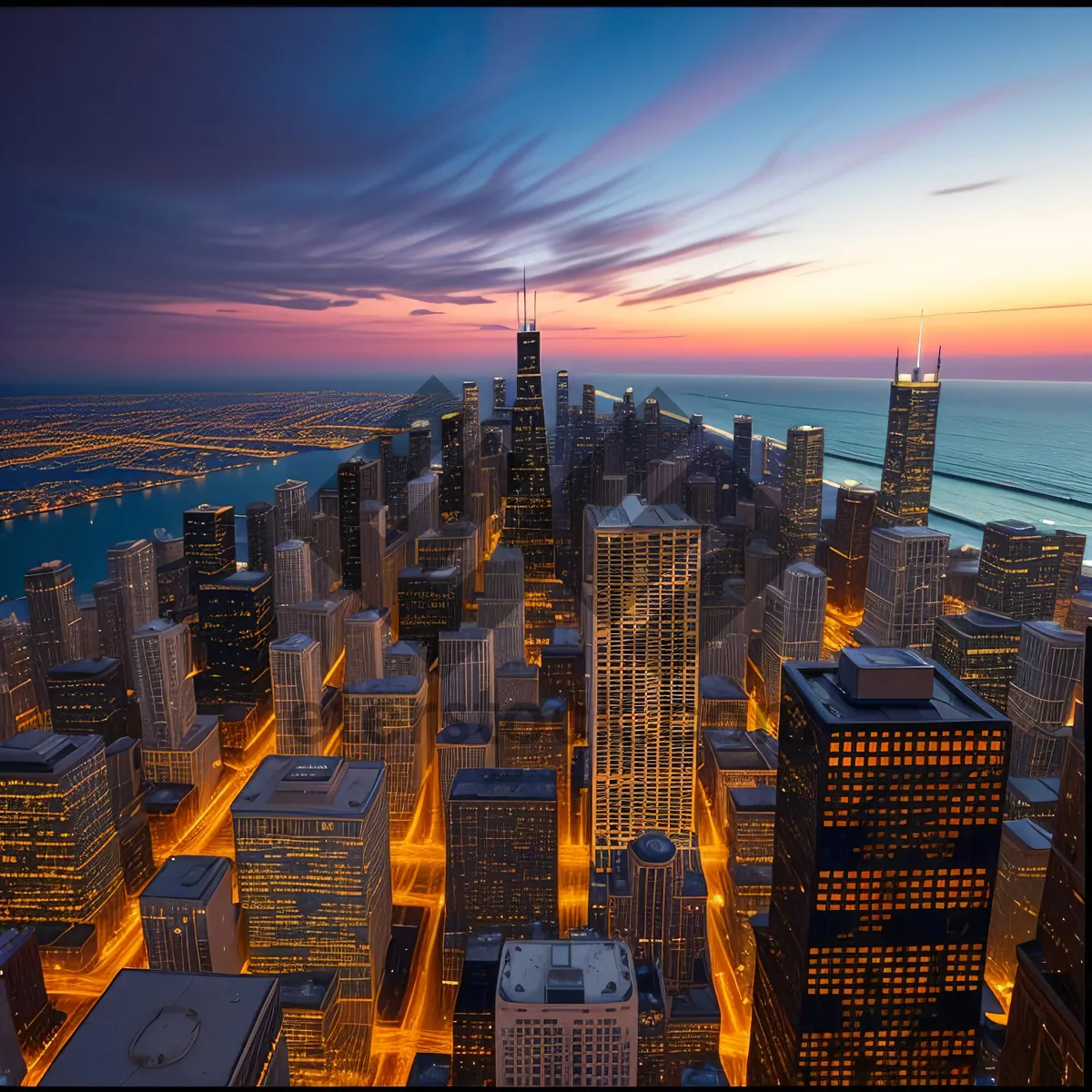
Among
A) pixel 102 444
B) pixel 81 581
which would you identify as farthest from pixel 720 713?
pixel 81 581

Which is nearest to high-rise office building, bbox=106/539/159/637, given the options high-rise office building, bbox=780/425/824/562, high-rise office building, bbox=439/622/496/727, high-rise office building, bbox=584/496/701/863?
high-rise office building, bbox=439/622/496/727

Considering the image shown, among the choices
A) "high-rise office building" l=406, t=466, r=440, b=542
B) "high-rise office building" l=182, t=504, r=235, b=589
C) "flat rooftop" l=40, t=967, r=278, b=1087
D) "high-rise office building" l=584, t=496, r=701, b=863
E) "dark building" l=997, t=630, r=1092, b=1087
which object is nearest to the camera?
"flat rooftop" l=40, t=967, r=278, b=1087

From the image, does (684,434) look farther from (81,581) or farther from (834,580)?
(81,581)

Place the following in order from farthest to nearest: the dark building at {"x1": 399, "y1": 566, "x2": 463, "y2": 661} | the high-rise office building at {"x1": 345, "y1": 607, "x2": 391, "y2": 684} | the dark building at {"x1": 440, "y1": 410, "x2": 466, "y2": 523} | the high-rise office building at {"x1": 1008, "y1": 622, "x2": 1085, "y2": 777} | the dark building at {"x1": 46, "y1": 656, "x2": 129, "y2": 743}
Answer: the dark building at {"x1": 399, "y1": 566, "x2": 463, "y2": 661}, the high-rise office building at {"x1": 345, "y1": 607, "x2": 391, "y2": 684}, the dark building at {"x1": 440, "y1": 410, "x2": 466, "y2": 523}, the dark building at {"x1": 46, "y1": 656, "x2": 129, "y2": 743}, the high-rise office building at {"x1": 1008, "y1": 622, "x2": 1085, "y2": 777}

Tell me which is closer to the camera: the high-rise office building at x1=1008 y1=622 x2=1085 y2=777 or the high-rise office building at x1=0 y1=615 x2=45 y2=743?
the high-rise office building at x1=1008 y1=622 x2=1085 y2=777

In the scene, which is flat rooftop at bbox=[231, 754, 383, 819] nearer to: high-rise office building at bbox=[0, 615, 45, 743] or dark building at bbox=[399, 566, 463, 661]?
dark building at bbox=[399, 566, 463, 661]

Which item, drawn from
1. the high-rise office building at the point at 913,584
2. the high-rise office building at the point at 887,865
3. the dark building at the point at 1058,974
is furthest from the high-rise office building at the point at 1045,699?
the high-rise office building at the point at 887,865
